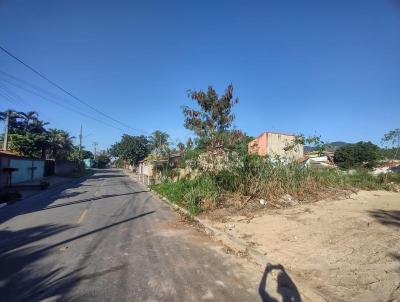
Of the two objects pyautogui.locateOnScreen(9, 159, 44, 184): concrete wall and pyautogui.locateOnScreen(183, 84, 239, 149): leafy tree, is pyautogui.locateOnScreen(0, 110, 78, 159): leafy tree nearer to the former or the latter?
pyautogui.locateOnScreen(9, 159, 44, 184): concrete wall

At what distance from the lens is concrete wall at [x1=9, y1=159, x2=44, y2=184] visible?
29795mm

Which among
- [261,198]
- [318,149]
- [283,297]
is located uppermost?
[318,149]

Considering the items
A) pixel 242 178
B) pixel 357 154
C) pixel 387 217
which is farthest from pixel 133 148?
pixel 387 217

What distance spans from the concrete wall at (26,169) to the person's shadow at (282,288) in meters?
28.6

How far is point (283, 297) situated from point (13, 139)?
133 ft

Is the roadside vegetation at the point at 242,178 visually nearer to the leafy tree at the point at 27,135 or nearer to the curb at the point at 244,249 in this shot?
the curb at the point at 244,249

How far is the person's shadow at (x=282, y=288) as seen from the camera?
16.4 feet

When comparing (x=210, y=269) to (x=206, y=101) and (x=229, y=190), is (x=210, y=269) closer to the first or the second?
(x=229, y=190)

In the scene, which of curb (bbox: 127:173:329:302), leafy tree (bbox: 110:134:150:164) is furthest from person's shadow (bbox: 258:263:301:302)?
leafy tree (bbox: 110:134:150:164)

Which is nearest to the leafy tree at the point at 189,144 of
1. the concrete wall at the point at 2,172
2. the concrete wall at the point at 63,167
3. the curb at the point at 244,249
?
the curb at the point at 244,249

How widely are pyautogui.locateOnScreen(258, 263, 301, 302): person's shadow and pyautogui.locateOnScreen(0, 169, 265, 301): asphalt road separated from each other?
0.12 m

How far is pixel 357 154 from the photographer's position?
53000 millimetres

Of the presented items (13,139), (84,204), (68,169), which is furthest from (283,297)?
(68,169)

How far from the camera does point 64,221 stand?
11.1 meters
